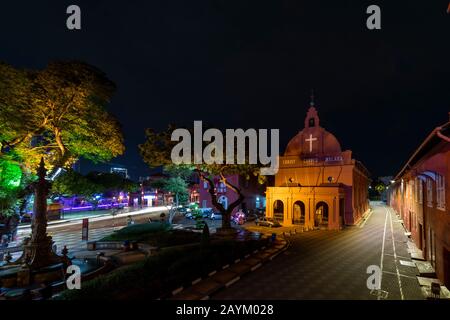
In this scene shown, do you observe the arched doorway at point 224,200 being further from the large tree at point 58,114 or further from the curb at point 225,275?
the large tree at point 58,114

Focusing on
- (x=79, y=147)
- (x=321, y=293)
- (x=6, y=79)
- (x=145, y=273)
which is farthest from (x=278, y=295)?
(x=6, y=79)

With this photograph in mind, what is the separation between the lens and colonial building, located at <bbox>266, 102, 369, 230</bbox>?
31453 millimetres

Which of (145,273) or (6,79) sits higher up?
(6,79)

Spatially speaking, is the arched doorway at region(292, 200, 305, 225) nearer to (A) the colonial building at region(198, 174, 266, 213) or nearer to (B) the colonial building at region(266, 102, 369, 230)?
(B) the colonial building at region(266, 102, 369, 230)

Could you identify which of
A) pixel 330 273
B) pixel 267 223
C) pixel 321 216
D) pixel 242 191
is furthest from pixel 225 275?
pixel 242 191

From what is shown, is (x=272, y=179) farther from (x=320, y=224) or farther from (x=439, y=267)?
(x=439, y=267)

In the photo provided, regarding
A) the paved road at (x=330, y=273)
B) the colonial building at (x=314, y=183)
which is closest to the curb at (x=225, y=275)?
the paved road at (x=330, y=273)

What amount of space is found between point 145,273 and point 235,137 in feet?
49.2

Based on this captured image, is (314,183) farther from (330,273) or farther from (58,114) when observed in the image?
(58,114)

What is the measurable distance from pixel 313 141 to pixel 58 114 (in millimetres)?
30863

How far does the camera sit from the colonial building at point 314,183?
31453mm

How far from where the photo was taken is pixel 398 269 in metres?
15.5

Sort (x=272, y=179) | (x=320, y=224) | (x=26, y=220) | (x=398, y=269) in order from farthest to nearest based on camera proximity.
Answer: (x=272, y=179) < (x=26, y=220) < (x=320, y=224) < (x=398, y=269)

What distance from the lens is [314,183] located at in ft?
115
